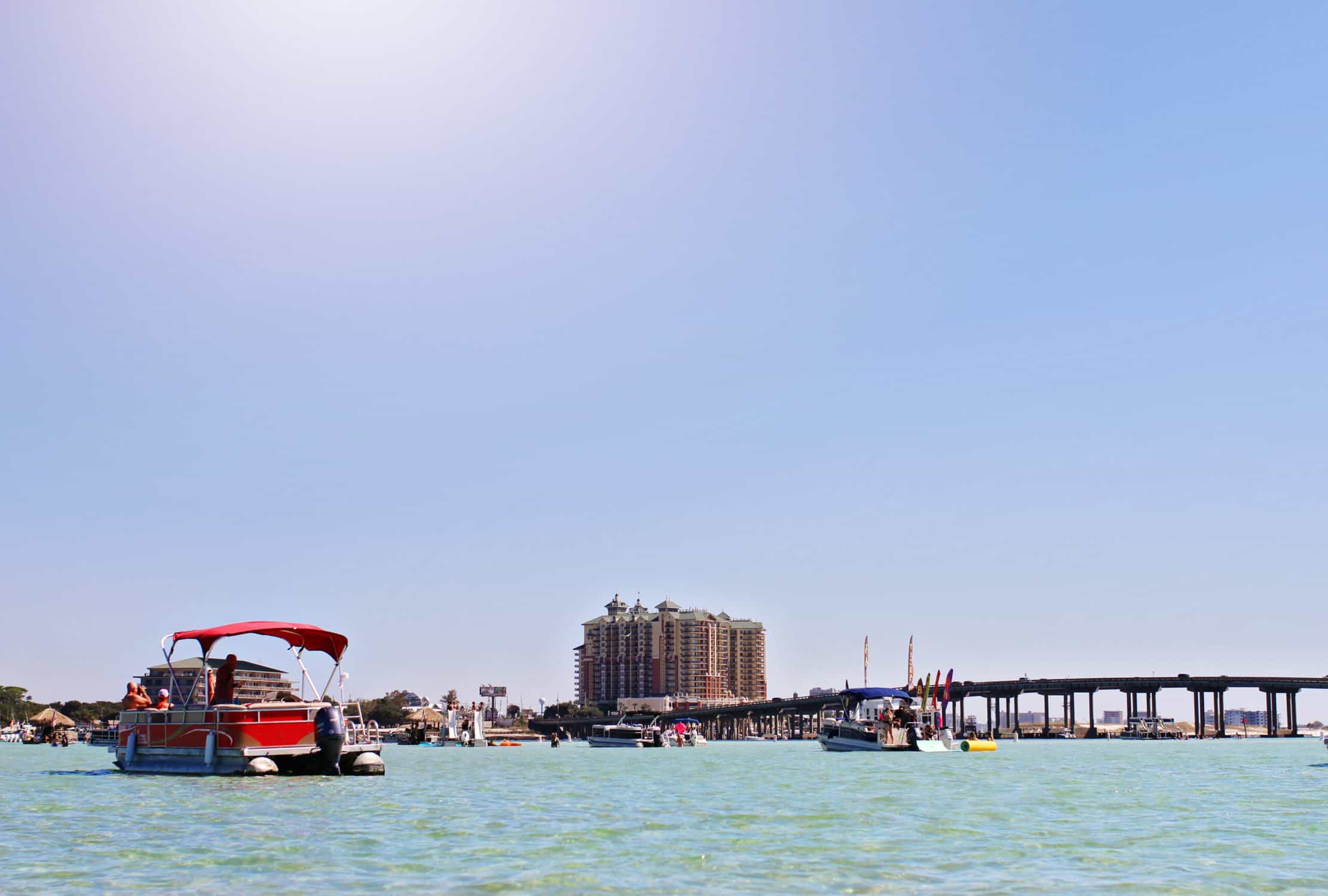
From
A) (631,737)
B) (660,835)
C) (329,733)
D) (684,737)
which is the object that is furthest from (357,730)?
(684,737)

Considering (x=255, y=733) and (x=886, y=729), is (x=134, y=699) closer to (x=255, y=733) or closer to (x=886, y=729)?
(x=255, y=733)

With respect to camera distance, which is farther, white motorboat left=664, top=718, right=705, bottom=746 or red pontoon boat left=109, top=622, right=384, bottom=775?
white motorboat left=664, top=718, right=705, bottom=746

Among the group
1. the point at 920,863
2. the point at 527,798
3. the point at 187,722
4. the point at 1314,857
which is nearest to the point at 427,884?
the point at 920,863

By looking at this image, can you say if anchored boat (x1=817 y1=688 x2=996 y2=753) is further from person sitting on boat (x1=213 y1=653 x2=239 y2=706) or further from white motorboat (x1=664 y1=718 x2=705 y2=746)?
person sitting on boat (x1=213 y1=653 x2=239 y2=706)

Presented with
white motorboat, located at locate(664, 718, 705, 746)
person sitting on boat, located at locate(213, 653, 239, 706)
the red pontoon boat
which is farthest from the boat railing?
white motorboat, located at locate(664, 718, 705, 746)

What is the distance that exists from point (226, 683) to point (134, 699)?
6770 mm

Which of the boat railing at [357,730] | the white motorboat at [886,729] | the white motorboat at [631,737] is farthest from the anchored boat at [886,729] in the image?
the boat railing at [357,730]

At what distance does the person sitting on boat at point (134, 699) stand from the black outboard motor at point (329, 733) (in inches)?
361

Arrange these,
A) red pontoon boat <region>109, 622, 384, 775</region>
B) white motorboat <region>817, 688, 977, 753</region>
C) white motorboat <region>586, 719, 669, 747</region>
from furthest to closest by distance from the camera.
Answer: white motorboat <region>586, 719, 669, 747</region>, white motorboat <region>817, 688, 977, 753</region>, red pontoon boat <region>109, 622, 384, 775</region>

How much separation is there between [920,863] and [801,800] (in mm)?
16080

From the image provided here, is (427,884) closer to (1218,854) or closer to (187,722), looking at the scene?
(1218,854)

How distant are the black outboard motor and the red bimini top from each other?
277cm

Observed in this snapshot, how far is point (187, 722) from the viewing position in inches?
1720

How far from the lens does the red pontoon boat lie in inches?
1660
